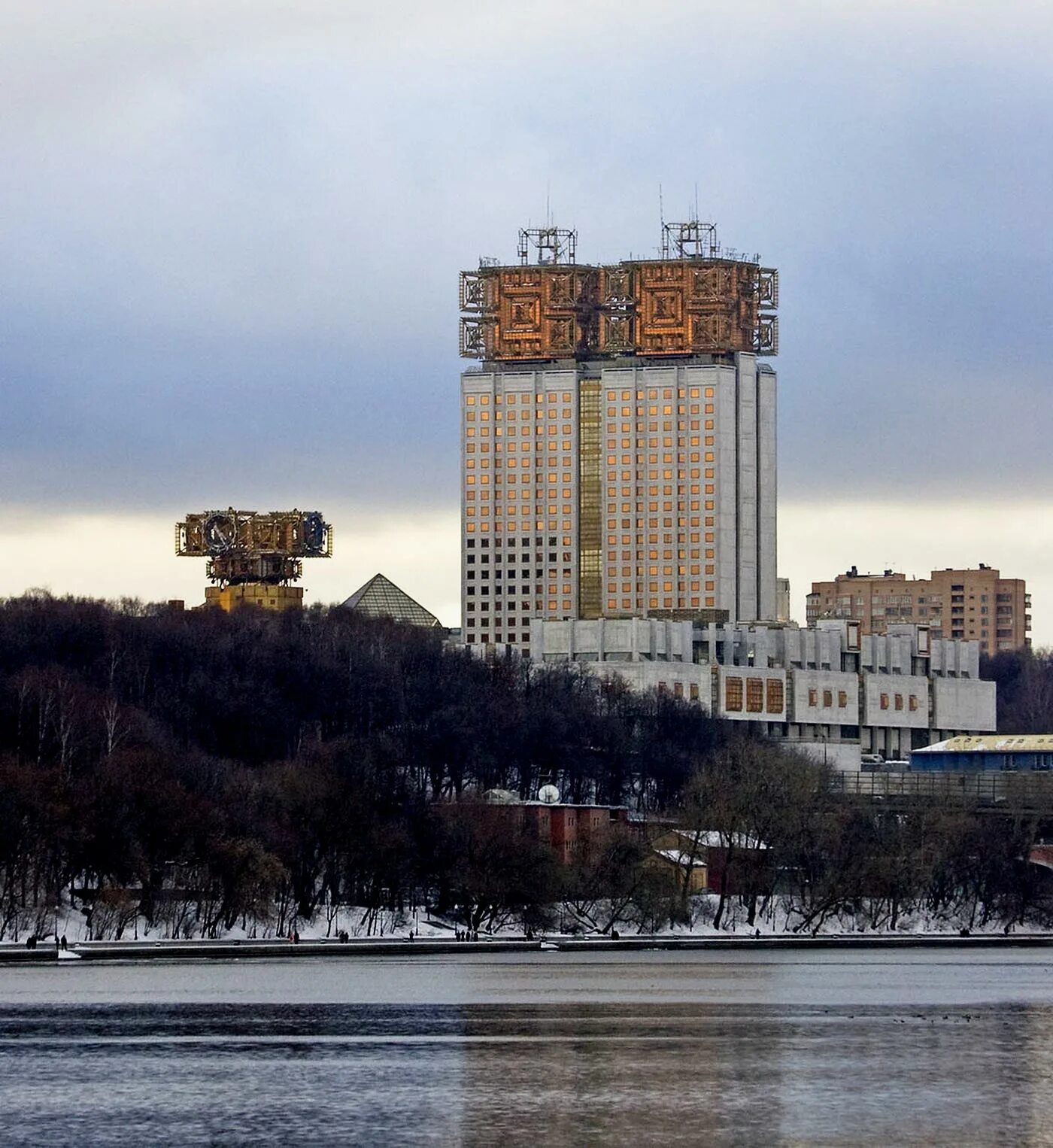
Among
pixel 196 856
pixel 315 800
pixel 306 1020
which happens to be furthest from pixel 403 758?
pixel 306 1020

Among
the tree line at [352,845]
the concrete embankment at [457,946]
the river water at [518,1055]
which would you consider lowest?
the river water at [518,1055]

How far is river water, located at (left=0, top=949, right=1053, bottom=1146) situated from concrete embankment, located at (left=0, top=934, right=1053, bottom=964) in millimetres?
2763

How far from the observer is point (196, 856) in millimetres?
152125

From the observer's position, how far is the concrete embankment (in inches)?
5443

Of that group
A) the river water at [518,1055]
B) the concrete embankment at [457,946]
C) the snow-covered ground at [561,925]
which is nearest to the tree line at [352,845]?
the snow-covered ground at [561,925]

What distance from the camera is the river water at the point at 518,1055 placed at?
247 feet

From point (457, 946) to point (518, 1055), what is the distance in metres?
62.7

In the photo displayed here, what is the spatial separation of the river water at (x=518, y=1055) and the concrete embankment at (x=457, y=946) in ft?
9.06

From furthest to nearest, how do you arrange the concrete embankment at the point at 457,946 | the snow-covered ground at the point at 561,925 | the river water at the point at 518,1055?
the snow-covered ground at the point at 561,925 → the concrete embankment at the point at 457,946 → the river water at the point at 518,1055

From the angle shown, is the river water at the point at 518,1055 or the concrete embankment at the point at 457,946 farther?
the concrete embankment at the point at 457,946

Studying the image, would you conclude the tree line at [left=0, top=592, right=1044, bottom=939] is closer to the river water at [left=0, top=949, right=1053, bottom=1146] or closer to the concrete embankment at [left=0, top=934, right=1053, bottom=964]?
the concrete embankment at [left=0, top=934, right=1053, bottom=964]

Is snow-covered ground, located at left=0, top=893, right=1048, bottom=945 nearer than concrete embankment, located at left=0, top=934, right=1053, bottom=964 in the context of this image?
No

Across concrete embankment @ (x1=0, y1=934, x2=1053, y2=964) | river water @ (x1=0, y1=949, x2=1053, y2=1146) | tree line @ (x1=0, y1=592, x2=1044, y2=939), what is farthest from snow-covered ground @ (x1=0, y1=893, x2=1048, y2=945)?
river water @ (x1=0, y1=949, x2=1053, y2=1146)

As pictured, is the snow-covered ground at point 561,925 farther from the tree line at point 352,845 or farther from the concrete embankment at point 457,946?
the concrete embankment at point 457,946
